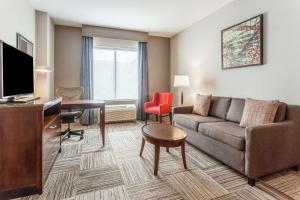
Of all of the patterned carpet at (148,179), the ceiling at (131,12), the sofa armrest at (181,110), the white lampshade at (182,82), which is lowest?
the patterned carpet at (148,179)

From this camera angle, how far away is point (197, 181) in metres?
1.96

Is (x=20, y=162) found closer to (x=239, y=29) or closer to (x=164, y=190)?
(x=164, y=190)

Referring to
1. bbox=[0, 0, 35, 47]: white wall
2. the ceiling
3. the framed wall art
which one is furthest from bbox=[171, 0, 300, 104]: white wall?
bbox=[0, 0, 35, 47]: white wall

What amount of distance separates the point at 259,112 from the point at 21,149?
2749 mm

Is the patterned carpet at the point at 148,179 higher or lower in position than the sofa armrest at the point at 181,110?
lower

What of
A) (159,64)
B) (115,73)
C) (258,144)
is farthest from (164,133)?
(159,64)

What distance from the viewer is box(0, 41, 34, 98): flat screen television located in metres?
1.66

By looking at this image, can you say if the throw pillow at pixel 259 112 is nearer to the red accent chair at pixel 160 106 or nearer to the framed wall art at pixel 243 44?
the framed wall art at pixel 243 44

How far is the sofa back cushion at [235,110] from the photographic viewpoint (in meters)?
2.76

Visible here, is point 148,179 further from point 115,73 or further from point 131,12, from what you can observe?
point 115,73

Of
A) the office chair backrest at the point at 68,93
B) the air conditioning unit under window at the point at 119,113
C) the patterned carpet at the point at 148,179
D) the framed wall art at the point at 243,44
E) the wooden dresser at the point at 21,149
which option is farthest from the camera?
the air conditioning unit under window at the point at 119,113

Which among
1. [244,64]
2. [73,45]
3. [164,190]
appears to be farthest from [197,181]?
[73,45]

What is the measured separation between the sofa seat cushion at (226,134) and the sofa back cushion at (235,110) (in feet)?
1.65

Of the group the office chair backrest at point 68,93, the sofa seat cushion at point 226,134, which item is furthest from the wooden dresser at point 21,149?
the office chair backrest at point 68,93
